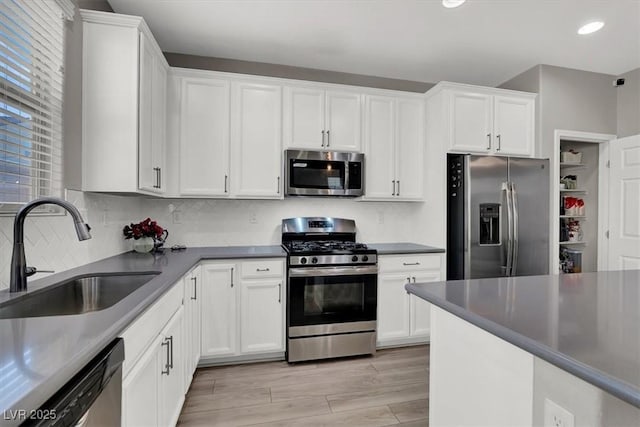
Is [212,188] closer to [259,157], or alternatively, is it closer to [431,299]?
[259,157]

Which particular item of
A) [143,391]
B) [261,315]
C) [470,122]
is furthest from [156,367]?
[470,122]

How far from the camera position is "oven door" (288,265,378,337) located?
8.48 feet

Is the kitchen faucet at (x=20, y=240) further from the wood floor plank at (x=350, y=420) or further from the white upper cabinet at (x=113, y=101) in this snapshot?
the wood floor plank at (x=350, y=420)

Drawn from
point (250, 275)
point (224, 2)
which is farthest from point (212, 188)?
point (224, 2)

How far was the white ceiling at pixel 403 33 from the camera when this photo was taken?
2.26 m

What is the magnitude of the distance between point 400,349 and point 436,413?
5.46 feet

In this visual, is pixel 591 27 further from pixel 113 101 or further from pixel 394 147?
pixel 113 101

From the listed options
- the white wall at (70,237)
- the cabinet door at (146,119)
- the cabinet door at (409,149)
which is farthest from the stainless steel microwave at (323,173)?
the white wall at (70,237)

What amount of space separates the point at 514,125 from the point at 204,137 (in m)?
3.01

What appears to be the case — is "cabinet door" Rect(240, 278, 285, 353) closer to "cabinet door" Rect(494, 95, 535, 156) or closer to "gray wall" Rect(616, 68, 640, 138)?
"cabinet door" Rect(494, 95, 535, 156)

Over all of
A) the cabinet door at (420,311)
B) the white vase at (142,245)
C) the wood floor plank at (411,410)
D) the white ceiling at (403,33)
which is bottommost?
the wood floor plank at (411,410)

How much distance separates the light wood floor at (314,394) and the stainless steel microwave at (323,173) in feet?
4.94

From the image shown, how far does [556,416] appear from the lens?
79cm

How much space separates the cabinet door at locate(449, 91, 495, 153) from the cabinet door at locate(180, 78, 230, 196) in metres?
2.10
